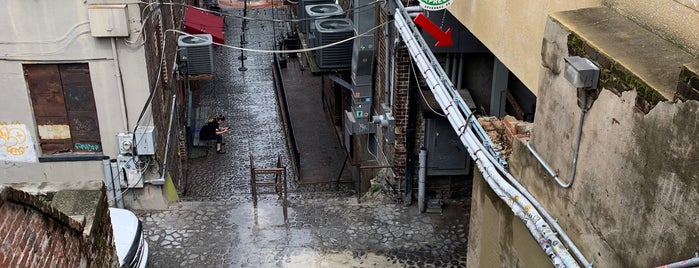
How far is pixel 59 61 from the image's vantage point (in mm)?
10625

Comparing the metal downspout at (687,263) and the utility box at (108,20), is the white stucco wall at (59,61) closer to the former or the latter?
the utility box at (108,20)

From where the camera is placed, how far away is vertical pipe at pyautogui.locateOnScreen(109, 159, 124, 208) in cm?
1145

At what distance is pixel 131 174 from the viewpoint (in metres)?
11.5

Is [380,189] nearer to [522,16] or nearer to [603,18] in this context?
[522,16]

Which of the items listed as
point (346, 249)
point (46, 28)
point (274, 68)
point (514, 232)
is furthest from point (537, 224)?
point (274, 68)

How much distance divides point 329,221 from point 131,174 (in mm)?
3506

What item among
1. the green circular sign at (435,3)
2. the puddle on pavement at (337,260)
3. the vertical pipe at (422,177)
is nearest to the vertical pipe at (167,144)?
the puddle on pavement at (337,260)

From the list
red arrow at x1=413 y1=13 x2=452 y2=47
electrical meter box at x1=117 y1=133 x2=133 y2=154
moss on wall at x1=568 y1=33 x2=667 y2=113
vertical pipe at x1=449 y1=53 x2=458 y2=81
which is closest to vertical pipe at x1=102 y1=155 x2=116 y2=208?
electrical meter box at x1=117 y1=133 x2=133 y2=154

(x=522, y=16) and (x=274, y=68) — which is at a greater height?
(x=522, y=16)

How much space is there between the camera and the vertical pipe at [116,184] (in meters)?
11.4

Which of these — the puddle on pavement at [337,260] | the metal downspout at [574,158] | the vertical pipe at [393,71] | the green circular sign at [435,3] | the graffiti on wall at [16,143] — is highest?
the green circular sign at [435,3]

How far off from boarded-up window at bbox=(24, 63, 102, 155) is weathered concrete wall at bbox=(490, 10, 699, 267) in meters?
7.78

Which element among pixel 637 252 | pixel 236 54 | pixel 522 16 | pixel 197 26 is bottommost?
pixel 236 54

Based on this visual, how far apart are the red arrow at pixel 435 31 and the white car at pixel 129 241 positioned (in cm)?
495
